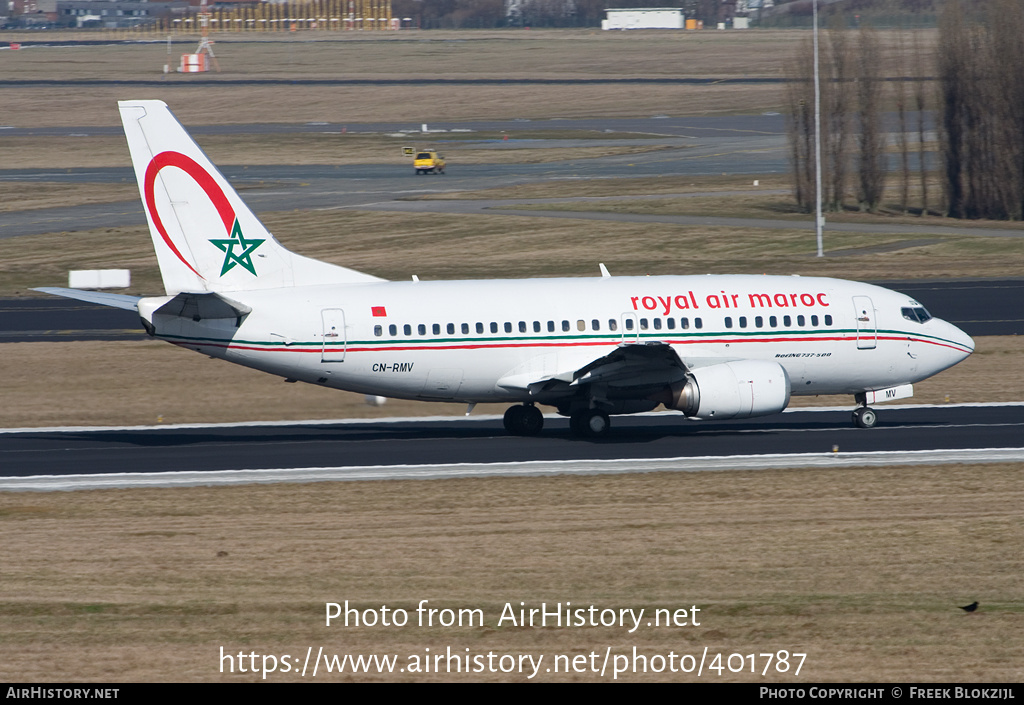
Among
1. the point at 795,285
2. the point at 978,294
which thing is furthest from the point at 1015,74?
the point at 795,285

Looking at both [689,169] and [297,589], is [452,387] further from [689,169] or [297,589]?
[689,169]

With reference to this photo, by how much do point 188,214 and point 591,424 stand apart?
1167cm

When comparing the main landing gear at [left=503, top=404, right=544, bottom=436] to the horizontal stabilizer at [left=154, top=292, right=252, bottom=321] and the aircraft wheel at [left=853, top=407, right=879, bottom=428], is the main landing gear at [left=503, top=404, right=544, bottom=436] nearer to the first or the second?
the horizontal stabilizer at [left=154, top=292, right=252, bottom=321]

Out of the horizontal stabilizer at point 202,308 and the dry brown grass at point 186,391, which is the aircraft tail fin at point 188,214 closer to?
the horizontal stabilizer at point 202,308

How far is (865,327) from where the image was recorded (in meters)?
35.5

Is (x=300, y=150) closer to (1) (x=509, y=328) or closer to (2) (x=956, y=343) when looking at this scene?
(1) (x=509, y=328)

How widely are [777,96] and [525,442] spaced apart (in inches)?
5590

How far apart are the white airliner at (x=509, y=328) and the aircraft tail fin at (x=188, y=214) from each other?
0.11ft

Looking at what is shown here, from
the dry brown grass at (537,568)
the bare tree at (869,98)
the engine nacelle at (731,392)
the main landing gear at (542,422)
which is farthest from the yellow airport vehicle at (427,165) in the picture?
the dry brown grass at (537,568)

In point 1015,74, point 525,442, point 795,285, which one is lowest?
point 525,442

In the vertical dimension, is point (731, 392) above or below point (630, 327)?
below

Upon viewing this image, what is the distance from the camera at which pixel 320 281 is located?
33.6m

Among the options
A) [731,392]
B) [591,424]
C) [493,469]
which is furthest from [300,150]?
[493,469]

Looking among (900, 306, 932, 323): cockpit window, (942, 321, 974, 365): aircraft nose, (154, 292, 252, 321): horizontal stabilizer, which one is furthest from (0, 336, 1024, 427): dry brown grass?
(154, 292, 252, 321): horizontal stabilizer
